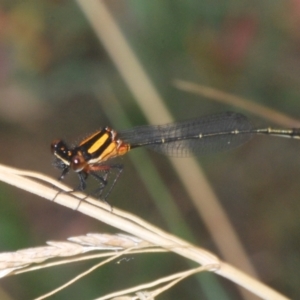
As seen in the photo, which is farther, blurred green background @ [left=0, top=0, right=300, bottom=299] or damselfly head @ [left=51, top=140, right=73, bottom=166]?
blurred green background @ [left=0, top=0, right=300, bottom=299]

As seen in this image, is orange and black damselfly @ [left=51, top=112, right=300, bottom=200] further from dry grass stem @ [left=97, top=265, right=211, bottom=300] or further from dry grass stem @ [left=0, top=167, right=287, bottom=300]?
dry grass stem @ [left=97, top=265, right=211, bottom=300]

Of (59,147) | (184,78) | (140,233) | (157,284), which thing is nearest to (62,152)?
(59,147)

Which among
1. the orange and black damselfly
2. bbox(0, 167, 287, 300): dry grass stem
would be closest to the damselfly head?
the orange and black damselfly

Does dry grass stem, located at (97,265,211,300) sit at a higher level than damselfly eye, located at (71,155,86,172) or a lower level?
lower

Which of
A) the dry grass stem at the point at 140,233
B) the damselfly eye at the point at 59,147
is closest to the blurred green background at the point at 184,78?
the damselfly eye at the point at 59,147

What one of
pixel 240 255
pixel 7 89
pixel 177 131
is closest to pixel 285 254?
pixel 240 255

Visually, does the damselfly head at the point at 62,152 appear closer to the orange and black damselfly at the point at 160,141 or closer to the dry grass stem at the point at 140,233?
the orange and black damselfly at the point at 160,141

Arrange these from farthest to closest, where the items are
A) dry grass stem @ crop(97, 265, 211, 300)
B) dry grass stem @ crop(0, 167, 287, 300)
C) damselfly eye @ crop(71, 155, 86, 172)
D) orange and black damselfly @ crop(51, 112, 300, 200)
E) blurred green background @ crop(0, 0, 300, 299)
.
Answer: blurred green background @ crop(0, 0, 300, 299)
orange and black damselfly @ crop(51, 112, 300, 200)
damselfly eye @ crop(71, 155, 86, 172)
dry grass stem @ crop(0, 167, 287, 300)
dry grass stem @ crop(97, 265, 211, 300)
